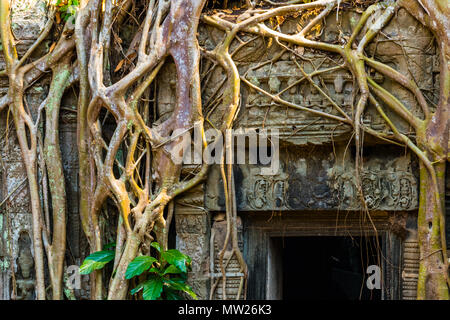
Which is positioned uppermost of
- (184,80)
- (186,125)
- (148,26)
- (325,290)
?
(148,26)

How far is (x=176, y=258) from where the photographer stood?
4.41m

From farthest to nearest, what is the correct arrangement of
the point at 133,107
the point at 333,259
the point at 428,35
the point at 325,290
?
the point at 333,259, the point at 325,290, the point at 133,107, the point at 428,35

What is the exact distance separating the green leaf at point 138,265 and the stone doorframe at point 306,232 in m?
0.73

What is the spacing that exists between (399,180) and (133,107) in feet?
6.02

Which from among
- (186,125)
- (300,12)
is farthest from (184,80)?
(300,12)

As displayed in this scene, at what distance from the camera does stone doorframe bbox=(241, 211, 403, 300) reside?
452 centimetres

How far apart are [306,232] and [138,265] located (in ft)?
3.95

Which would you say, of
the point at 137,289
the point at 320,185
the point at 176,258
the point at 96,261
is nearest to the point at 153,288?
the point at 137,289

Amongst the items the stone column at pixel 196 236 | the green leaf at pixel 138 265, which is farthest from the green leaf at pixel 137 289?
the stone column at pixel 196 236

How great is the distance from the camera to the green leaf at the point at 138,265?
4328 mm

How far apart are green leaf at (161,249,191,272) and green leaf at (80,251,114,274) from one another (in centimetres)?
39

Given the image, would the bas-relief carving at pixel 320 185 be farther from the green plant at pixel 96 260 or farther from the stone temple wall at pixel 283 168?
the green plant at pixel 96 260

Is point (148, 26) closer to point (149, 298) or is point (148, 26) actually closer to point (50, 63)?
point (50, 63)

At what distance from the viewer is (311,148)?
14.9 feet
